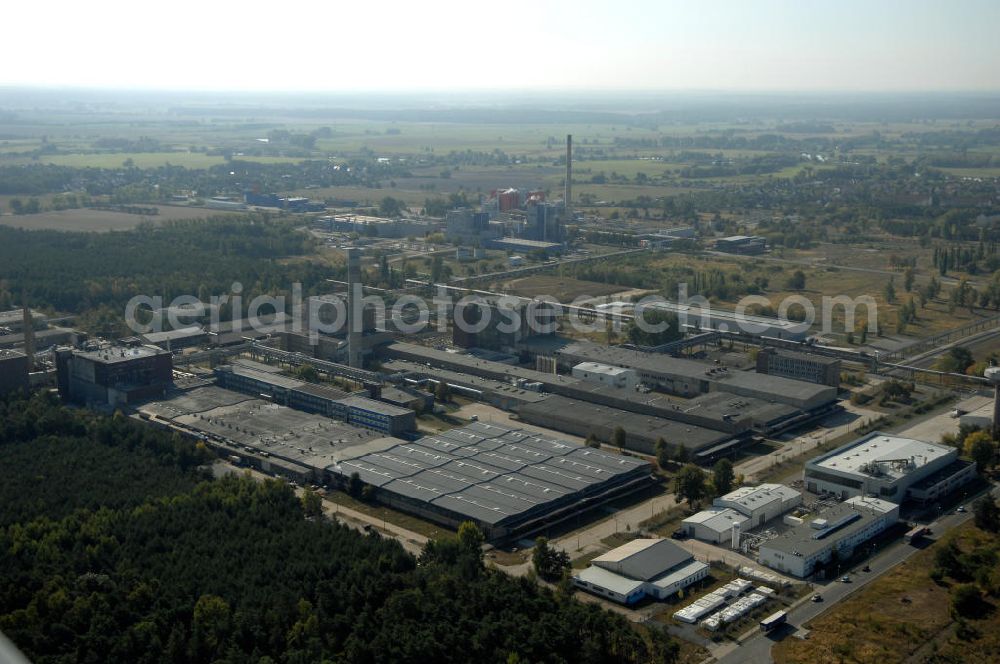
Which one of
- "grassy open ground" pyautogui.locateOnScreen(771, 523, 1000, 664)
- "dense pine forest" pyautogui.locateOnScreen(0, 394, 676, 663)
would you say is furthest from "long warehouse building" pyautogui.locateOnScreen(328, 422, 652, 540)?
"grassy open ground" pyautogui.locateOnScreen(771, 523, 1000, 664)

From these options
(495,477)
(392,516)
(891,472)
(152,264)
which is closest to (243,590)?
(392,516)

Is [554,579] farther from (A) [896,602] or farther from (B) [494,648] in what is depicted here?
(A) [896,602]

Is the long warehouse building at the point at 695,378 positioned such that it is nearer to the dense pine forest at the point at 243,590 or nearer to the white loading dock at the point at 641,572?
the white loading dock at the point at 641,572

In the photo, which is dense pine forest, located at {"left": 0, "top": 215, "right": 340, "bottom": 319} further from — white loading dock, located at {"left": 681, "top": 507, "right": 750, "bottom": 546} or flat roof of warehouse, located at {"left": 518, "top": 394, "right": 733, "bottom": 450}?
white loading dock, located at {"left": 681, "top": 507, "right": 750, "bottom": 546}

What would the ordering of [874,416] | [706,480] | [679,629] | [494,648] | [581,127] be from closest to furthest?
[494,648]
[679,629]
[706,480]
[874,416]
[581,127]

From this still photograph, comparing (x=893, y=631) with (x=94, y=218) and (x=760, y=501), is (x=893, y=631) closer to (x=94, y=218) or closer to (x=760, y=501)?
(x=760, y=501)

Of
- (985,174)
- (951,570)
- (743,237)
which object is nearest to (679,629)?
(951,570)
